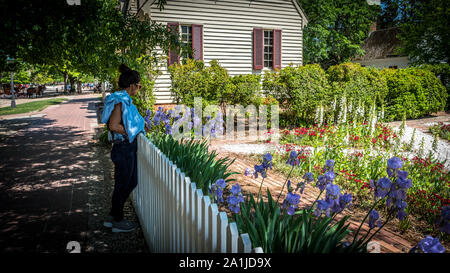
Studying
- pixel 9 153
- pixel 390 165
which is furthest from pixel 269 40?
pixel 390 165

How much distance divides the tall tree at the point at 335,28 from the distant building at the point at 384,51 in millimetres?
8582

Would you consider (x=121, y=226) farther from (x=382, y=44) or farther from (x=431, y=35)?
(x=382, y=44)

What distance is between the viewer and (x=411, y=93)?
1255 cm

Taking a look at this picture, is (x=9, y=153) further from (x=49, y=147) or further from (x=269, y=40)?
(x=269, y=40)

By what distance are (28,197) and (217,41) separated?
10533 mm

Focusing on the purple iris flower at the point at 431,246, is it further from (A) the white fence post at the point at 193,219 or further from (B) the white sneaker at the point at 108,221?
(B) the white sneaker at the point at 108,221

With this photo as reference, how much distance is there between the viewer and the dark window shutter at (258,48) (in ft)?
45.8

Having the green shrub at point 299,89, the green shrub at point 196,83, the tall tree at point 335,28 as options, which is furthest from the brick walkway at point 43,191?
the tall tree at point 335,28

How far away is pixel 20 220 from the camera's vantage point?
148 inches

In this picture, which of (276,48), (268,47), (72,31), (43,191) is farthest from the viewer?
(268,47)

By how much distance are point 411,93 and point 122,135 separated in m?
13.1

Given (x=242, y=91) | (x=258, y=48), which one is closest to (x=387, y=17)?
(x=258, y=48)

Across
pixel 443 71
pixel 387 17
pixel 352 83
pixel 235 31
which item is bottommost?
pixel 352 83

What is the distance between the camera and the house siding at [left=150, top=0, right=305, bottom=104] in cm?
1229
